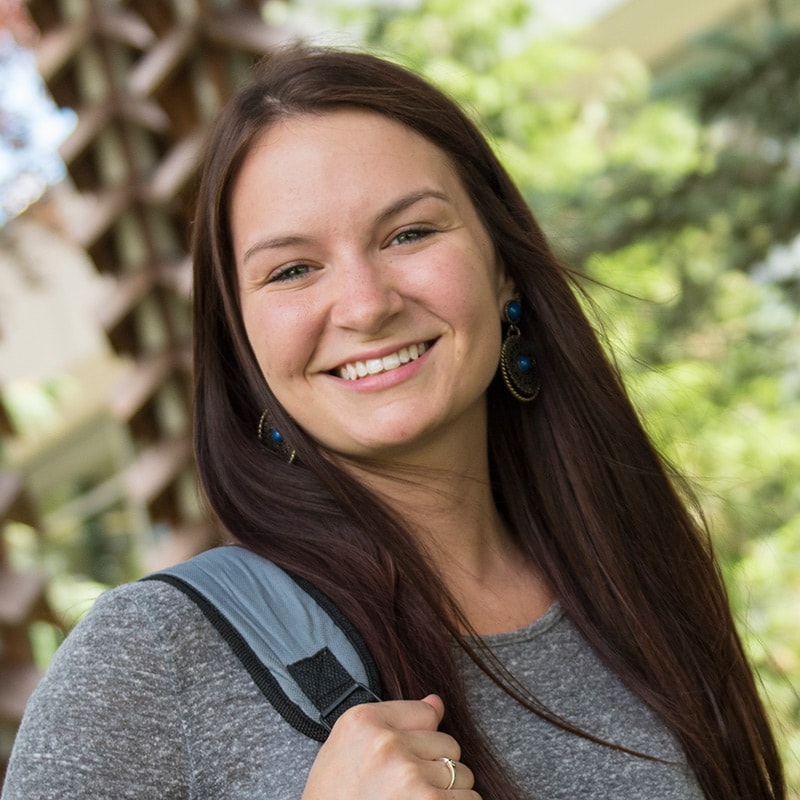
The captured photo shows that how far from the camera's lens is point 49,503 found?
962 cm

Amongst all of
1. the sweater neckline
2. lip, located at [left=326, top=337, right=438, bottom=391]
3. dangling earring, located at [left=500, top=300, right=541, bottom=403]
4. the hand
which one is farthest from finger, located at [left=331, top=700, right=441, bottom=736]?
dangling earring, located at [left=500, top=300, right=541, bottom=403]

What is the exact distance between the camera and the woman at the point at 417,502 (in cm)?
148

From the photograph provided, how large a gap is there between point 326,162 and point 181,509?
1.04 meters

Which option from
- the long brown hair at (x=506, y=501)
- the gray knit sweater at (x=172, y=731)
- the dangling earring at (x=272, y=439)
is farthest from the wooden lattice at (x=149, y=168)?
the gray knit sweater at (x=172, y=731)

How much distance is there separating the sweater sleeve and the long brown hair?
270 millimetres

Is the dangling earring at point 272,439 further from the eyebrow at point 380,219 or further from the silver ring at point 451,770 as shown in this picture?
the silver ring at point 451,770

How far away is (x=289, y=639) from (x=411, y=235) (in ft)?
2.06

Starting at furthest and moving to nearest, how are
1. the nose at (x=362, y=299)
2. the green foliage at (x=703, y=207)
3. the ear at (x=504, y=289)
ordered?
the green foliage at (x=703, y=207)
the ear at (x=504, y=289)
the nose at (x=362, y=299)

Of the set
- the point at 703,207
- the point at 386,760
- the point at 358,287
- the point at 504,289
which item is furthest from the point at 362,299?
the point at 703,207

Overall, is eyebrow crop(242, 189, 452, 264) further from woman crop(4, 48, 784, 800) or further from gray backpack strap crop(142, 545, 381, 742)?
gray backpack strap crop(142, 545, 381, 742)

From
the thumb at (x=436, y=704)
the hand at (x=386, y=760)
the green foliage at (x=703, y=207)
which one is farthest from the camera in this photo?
the green foliage at (x=703, y=207)

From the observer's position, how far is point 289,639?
5.03ft

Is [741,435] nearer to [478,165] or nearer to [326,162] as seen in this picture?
[478,165]

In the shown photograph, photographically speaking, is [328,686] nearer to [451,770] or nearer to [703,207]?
[451,770]
